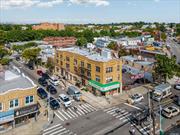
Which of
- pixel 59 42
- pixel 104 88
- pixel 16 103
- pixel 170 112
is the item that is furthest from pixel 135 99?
pixel 59 42

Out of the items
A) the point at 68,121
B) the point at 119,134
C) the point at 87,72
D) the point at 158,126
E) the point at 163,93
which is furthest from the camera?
the point at 87,72

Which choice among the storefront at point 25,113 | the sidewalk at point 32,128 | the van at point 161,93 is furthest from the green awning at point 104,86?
the storefront at point 25,113

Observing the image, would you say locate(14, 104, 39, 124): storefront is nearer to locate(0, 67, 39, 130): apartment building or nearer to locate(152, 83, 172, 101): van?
locate(0, 67, 39, 130): apartment building

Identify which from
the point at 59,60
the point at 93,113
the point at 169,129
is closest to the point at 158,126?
the point at 169,129

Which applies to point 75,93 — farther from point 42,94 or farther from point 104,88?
point 42,94

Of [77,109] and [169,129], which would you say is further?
[77,109]

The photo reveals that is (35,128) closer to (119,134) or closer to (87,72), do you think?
(119,134)

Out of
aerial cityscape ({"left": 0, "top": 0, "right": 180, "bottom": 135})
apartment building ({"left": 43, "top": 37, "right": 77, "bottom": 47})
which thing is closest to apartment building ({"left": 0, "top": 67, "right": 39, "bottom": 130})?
aerial cityscape ({"left": 0, "top": 0, "right": 180, "bottom": 135})
